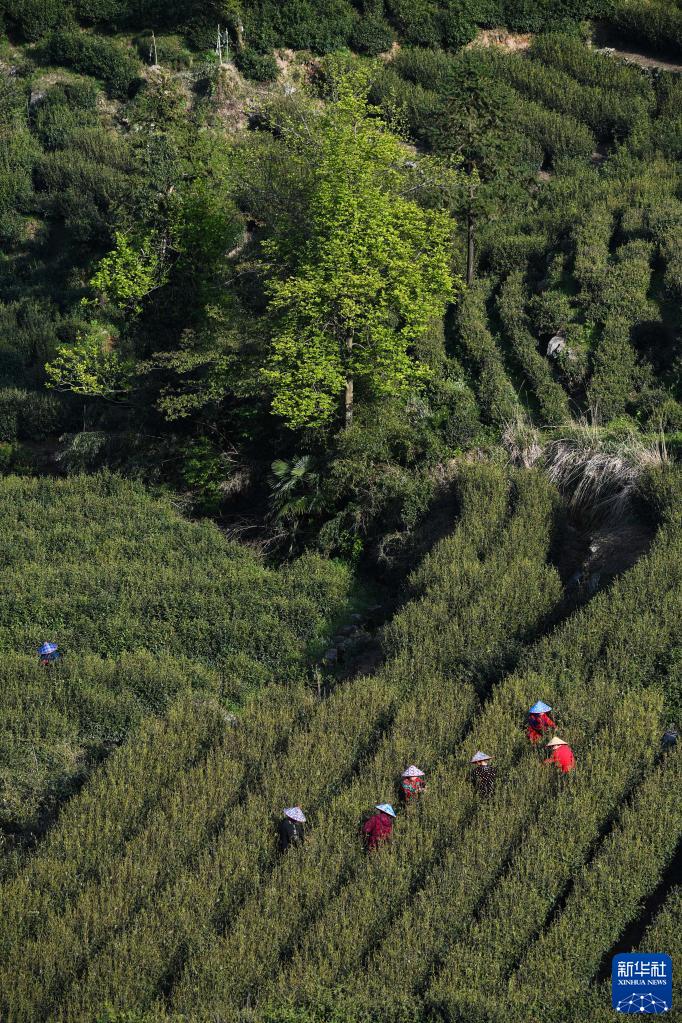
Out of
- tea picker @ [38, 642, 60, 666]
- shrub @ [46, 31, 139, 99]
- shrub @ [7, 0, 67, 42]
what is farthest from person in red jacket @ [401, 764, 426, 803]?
shrub @ [7, 0, 67, 42]

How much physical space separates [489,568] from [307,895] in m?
7.93

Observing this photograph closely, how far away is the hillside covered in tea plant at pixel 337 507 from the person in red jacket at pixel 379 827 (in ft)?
0.82

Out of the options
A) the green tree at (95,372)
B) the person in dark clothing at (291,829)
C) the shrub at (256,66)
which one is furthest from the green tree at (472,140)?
the person in dark clothing at (291,829)

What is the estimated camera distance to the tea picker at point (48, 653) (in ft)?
57.4

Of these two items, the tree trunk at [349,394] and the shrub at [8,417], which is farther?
the shrub at [8,417]

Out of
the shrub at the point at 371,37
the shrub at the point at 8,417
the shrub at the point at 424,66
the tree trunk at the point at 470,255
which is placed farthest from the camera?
the shrub at the point at 371,37

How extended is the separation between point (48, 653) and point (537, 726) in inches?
307

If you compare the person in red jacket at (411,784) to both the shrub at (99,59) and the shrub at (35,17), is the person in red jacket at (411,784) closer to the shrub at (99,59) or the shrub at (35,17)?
the shrub at (99,59)

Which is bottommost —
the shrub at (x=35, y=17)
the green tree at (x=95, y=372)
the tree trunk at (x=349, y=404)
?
the green tree at (x=95, y=372)

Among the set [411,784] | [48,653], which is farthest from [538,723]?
[48,653]

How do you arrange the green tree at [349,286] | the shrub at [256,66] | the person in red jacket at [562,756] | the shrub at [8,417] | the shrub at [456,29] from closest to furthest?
the person in red jacket at [562,756] → the green tree at [349,286] → the shrub at [8,417] → the shrub at [256,66] → the shrub at [456,29]

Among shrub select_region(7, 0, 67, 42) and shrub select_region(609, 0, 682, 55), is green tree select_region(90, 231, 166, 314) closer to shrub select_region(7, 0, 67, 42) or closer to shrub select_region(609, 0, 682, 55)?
shrub select_region(7, 0, 67, 42)

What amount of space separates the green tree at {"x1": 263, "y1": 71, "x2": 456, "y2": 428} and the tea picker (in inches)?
256

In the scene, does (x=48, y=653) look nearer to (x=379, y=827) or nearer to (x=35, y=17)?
(x=379, y=827)
